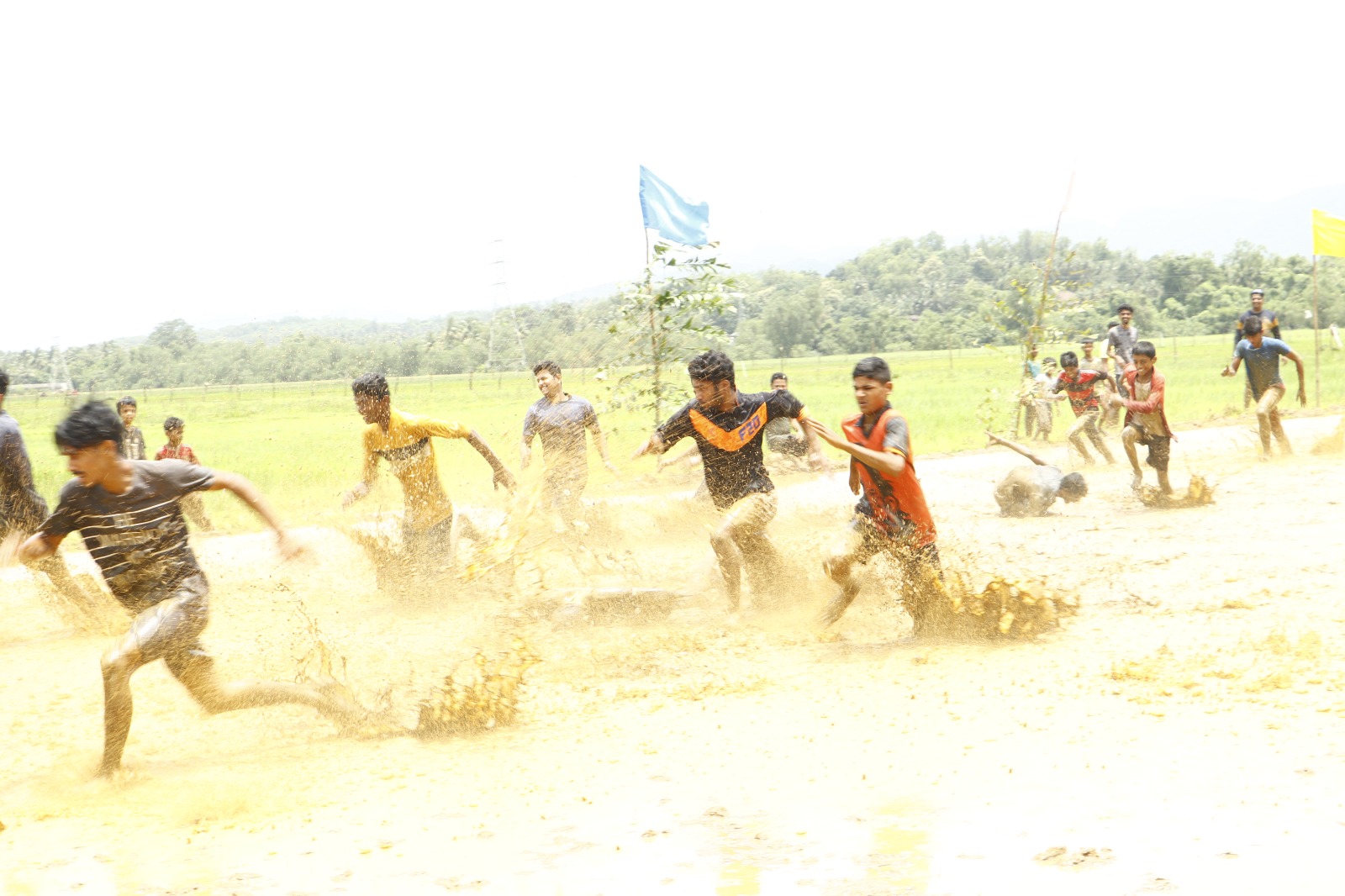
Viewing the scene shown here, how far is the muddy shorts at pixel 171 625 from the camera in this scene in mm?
5145

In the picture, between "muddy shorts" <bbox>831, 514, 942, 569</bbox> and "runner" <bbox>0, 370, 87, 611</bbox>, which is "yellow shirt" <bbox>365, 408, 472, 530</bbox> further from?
"muddy shorts" <bbox>831, 514, 942, 569</bbox>

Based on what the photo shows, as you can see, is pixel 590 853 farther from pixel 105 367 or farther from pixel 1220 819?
pixel 105 367

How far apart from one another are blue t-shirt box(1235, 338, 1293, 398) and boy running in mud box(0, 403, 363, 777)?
11.6 metres

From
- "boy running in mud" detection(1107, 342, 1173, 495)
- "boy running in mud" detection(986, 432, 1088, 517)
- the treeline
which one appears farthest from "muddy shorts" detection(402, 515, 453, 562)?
the treeline

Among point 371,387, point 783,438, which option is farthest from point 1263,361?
point 371,387

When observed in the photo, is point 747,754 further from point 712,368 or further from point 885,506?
point 712,368

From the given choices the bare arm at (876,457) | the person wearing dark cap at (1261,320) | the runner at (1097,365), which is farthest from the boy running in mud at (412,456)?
the person wearing dark cap at (1261,320)

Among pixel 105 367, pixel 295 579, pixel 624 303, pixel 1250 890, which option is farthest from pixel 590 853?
pixel 105 367

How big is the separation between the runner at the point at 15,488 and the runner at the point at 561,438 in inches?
134

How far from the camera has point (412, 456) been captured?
802cm

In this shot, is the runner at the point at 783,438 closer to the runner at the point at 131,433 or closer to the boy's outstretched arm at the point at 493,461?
the boy's outstretched arm at the point at 493,461

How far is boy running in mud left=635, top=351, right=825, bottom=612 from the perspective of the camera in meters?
7.28

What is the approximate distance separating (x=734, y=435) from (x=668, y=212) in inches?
294

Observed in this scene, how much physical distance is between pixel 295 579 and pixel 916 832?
6.83m
